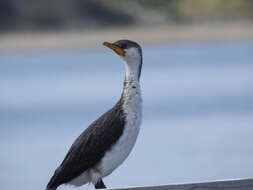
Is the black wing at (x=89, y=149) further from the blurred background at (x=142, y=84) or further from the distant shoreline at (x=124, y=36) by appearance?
the distant shoreline at (x=124, y=36)

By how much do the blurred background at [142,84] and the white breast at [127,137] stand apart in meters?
0.72

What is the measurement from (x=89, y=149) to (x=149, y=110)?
1337 cm

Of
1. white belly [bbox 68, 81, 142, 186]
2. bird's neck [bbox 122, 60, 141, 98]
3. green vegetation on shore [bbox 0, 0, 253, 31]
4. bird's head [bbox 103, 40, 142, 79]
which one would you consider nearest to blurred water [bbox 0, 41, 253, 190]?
white belly [bbox 68, 81, 142, 186]

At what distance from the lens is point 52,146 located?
50.9 feet

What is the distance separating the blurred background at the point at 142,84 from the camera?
13773 mm

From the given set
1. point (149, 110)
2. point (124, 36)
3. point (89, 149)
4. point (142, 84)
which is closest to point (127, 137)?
point (89, 149)

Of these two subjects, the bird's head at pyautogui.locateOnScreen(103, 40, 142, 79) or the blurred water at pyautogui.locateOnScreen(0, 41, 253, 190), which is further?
the blurred water at pyautogui.locateOnScreen(0, 41, 253, 190)

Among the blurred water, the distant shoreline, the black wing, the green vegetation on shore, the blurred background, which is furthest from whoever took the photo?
the green vegetation on shore

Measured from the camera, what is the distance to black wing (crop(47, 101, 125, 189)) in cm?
618

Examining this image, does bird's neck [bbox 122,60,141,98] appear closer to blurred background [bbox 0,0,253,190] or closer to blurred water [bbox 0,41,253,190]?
blurred water [bbox 0,41,253,190]

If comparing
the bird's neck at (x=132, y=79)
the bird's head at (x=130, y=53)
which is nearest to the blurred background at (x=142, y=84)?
the bird's neck at (x=132, y=79)

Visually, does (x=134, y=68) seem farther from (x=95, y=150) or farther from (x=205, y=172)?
(x=205, y=172)

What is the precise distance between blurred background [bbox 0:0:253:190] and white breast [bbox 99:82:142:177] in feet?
2.37

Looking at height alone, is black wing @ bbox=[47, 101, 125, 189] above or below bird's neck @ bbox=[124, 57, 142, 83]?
below
